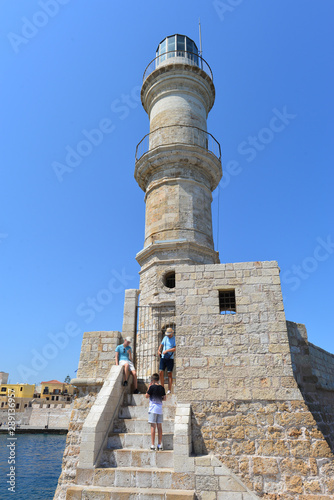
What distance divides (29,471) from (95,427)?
19.2 metres

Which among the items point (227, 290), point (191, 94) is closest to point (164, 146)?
point (191, 94)

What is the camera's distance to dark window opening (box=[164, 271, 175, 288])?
11523mm

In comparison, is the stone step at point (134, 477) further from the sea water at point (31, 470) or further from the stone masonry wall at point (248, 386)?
the sea water at point (31, 470)

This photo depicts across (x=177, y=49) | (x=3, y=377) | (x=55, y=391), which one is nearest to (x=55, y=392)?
(x=55, y=391)

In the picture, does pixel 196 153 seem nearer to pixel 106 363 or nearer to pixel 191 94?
pixel 191 94

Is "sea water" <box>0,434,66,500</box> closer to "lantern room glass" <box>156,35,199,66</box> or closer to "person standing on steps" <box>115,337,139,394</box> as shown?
"person standing on steps" <box>115,337,139,394</box>

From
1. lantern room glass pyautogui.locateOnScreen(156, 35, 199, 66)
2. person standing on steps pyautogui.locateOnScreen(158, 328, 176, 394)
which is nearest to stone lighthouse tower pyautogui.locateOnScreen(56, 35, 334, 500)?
person standing on steps pyautogui.locateOnScreen(158, 328, 176, 394)

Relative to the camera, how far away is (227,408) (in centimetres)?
549

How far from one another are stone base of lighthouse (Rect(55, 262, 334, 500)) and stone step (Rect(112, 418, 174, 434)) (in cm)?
9

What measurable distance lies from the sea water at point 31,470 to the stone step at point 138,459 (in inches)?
201

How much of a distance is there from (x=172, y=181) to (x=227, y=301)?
7.31m

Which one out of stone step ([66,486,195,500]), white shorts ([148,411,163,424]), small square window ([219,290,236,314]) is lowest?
stone step ([66,486,195,500])

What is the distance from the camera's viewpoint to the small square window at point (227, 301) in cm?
632

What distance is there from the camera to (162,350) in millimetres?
6891
